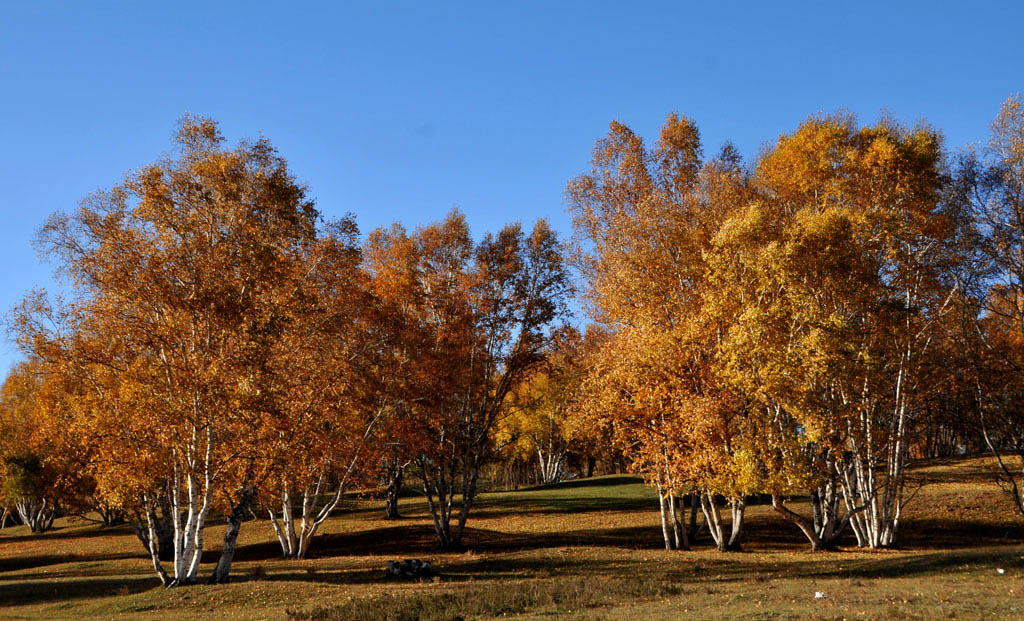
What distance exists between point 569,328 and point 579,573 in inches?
586

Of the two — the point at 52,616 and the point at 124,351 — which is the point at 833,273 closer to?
the point at 124,351

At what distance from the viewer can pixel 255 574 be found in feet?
82.8

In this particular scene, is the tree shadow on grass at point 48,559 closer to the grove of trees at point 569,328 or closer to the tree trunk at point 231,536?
the grove of trees at point 569,328

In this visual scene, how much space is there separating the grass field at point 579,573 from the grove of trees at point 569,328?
2657 millimetres

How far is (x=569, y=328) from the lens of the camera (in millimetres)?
35562

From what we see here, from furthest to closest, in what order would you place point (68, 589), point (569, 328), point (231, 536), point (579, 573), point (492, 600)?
1. point (569, 328)
2. point (68, 589)
3. point (231, 536)
4. point (579, 573)
5. point (492, 600)

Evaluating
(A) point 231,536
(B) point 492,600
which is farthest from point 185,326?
(B) point 492,600

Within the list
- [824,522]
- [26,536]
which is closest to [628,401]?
[824,522]

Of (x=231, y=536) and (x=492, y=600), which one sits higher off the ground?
(x=231, y=536)

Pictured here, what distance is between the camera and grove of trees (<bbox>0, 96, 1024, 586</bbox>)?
75.9 ft

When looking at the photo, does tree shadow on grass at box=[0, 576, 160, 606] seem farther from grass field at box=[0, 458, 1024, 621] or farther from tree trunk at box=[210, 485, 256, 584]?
tree trunk at box=[210, 485, 256, 584]

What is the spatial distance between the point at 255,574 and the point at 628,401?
15.9m

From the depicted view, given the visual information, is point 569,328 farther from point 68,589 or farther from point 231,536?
point 68,589

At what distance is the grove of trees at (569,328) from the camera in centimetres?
2312
